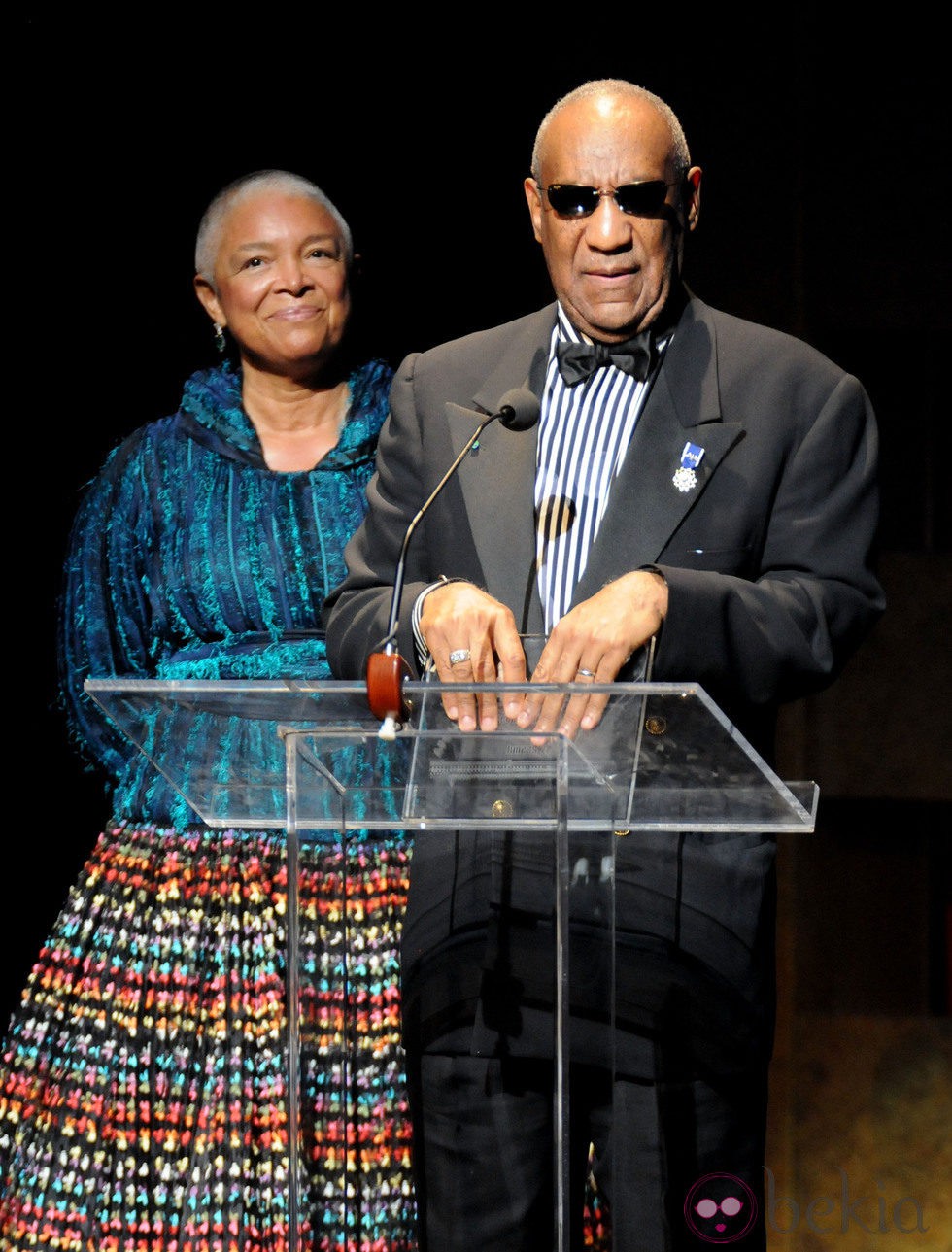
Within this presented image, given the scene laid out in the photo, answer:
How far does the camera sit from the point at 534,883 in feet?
5.49

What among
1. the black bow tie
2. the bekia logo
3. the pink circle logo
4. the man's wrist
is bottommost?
the bekia logo

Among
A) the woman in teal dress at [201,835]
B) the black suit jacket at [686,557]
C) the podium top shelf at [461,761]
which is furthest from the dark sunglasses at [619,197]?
the woman in teal dress at [201,835]

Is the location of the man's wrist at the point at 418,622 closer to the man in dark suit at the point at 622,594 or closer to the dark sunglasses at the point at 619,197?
the man in dark suit at the point at 622,594

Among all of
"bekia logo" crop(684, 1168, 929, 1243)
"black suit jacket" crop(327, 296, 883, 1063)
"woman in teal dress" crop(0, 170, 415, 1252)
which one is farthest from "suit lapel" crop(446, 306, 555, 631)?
"bekia logo" crop(684, 1168, 929, 1243)

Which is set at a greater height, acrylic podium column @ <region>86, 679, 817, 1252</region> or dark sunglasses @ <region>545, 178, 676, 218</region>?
dark sunglasses @ <region>545, 178, 676, 218</region>

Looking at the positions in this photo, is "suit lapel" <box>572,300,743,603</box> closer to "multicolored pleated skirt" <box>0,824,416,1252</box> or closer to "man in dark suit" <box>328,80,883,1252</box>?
"man in dark suit" <box>328,80,883,1252</box>

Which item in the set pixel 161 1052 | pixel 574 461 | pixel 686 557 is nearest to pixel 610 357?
pixel 574 461

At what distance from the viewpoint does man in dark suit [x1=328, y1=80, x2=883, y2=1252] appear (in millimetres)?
1692

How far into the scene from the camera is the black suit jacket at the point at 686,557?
176cm

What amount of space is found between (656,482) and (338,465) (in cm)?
108

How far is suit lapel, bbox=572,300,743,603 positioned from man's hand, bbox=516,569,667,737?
14cm

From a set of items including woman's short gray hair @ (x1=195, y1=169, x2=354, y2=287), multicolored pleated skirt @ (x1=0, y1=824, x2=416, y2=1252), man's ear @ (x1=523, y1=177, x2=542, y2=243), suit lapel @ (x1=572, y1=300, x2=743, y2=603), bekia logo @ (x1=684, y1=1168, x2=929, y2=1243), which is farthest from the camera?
bekia logo @ (x1=684, y1=1168, x2=929, y2=1243)

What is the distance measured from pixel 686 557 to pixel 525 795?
0.42 meters

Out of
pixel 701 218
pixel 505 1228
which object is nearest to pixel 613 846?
pixel 505 1228
